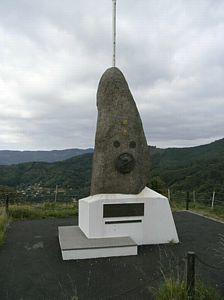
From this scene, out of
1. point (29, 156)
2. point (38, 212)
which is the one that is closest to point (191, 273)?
point (38, 212)

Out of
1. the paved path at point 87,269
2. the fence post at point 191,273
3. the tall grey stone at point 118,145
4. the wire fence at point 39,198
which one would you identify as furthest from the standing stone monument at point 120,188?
the wire fence at point 39,198

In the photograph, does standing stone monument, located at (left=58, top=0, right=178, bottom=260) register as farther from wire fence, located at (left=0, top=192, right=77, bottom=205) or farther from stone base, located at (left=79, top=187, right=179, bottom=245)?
wire fence, located at (left=0, top=192, right=77, bottom=205)

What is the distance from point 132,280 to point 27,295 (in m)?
1.70

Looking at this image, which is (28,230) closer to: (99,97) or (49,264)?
(49,264)

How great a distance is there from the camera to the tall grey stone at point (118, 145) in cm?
831

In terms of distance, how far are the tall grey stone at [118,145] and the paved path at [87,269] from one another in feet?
5.52

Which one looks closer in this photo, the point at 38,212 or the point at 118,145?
the point at 118,145

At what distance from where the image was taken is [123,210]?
801cm

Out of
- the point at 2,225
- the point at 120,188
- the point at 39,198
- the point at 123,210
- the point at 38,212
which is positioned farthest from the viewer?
the point at 39,198

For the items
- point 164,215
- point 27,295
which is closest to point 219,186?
point 164,215

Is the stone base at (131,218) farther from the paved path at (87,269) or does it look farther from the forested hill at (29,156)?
the forested hill at (29,156)

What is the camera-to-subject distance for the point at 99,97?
9.03 m

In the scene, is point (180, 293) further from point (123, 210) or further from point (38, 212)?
point (38, 212)

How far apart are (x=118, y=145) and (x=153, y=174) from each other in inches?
742
